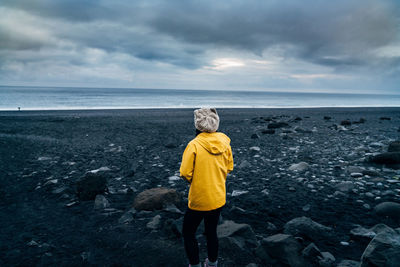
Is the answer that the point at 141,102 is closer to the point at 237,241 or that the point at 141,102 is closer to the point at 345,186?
the point at 345,186

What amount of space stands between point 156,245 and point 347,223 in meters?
3.90

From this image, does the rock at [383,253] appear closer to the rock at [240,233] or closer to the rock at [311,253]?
the rock at [311,253]

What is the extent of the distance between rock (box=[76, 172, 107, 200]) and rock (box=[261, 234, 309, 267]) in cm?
440

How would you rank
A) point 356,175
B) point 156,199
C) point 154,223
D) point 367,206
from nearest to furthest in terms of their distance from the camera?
1. point 154,223
2. point 367,206
3. point 156,199
4. point 356,175

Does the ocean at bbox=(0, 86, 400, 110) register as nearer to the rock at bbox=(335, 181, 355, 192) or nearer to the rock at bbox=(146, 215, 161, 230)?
the rock at bbox=(146, 215, 161, 230)

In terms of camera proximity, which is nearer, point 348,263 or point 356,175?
point 348,263

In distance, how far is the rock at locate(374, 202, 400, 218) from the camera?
16.1ft

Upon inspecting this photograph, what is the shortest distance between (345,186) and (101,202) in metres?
6.54

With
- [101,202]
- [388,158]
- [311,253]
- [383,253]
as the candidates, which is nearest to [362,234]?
[311,253]

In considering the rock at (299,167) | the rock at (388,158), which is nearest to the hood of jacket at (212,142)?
the rock at (299,167)

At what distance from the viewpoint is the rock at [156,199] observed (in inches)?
213

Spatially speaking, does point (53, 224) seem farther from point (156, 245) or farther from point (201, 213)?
point (201, 213)

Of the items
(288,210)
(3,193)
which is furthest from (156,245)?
(3,193)

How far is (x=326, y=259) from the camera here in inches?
143
